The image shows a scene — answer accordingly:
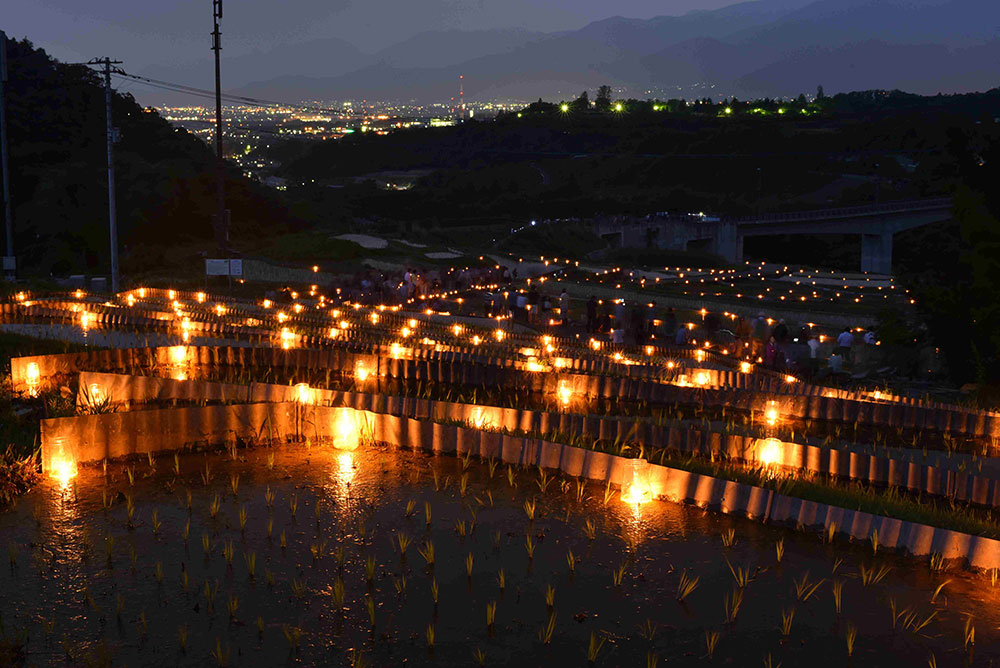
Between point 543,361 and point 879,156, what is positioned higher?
point 879,156

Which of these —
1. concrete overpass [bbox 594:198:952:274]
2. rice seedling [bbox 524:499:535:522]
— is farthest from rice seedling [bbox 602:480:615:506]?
concrete overpass [bbox 594:198:952:274]

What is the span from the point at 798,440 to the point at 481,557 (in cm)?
652

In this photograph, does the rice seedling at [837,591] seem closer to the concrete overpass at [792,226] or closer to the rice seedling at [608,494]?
the rice seedling at [608,494]

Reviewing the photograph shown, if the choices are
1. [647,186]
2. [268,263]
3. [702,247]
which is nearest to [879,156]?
[647,186]

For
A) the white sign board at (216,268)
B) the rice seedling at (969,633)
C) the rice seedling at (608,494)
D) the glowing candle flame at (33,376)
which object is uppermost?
the white sign board at (216,268)

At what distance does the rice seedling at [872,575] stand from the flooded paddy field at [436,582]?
45mm

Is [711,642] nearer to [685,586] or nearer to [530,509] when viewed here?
[685,586]

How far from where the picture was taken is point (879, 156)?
124 meters

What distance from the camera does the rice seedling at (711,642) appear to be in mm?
7316

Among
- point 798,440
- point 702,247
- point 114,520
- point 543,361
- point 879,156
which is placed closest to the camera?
point 114,520

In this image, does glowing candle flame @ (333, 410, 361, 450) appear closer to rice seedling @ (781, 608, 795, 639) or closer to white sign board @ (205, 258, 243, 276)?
rice seedling @ (781, 608, 795, 639)

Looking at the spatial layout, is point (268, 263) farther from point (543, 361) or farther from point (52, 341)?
point (543, 361)

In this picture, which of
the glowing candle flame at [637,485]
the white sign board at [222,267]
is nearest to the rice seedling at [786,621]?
the glowing candle flame at [637,485]

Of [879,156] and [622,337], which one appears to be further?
[879,156]
